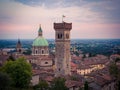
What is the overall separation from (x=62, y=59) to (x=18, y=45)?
13.7 meters

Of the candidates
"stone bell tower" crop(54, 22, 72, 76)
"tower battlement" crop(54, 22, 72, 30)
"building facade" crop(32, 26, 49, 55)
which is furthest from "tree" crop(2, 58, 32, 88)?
"building facade" crop(32, 26, 49, 55)

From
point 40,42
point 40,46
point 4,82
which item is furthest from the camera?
point 40,42

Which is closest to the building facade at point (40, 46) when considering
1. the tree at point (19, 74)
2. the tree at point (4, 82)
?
the tree at point (19, 74)

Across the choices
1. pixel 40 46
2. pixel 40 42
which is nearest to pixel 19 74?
pixel 40 46

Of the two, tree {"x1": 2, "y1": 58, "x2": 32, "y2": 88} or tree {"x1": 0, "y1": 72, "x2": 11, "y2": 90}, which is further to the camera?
tree {"x1": 2, "y1": 58, "x2": 32, "y2": 88}

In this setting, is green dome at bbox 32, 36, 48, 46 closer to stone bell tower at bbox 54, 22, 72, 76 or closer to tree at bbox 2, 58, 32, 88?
stone bell tower at bbox 54, 22, 72, 76

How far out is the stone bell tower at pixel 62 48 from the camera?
669 inches

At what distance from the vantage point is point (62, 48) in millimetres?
17000

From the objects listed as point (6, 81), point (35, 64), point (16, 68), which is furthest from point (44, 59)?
point (6, 81)

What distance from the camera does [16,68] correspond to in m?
12.6

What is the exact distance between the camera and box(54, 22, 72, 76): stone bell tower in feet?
55.7

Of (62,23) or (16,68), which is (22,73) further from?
(62,23)

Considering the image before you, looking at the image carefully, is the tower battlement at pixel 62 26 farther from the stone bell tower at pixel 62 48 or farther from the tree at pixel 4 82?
the tree at pixel 4 82

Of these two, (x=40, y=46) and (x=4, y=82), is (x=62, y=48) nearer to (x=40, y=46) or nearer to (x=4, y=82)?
(x=4, y=82)
